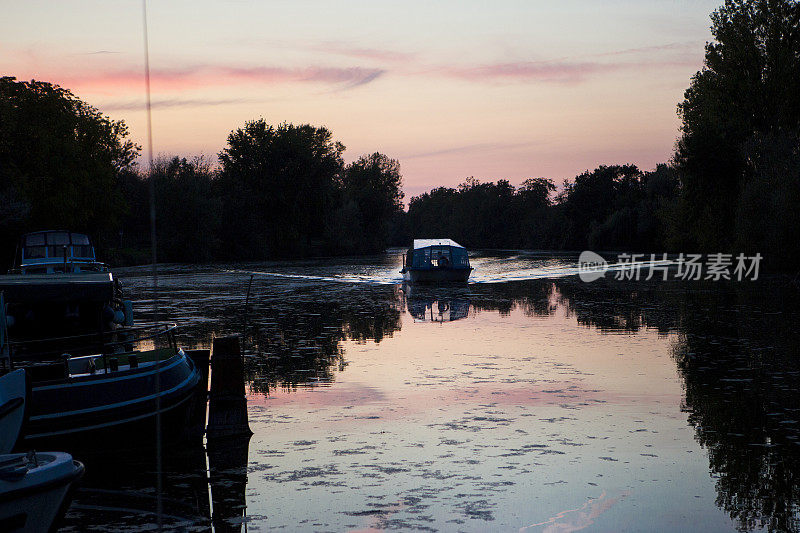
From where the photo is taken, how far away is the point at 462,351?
2273 centimetres

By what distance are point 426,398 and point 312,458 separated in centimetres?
455

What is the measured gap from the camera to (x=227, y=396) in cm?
1364

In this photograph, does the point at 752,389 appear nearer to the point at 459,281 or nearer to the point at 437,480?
the point at 437,480

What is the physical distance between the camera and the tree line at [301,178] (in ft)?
183

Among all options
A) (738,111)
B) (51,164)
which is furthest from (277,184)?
(738,111)

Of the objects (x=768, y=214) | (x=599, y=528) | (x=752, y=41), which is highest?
(x=752, y=41)

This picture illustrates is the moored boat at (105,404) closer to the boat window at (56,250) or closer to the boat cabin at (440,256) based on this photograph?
the boat window at (56,250)

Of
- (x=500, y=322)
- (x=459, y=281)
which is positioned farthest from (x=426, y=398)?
(x=459, y=281)

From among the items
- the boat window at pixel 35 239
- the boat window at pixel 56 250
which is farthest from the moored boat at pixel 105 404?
the boat window at pixel 35 239

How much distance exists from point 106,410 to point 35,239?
69.8 feet

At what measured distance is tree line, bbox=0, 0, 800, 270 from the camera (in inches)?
2196

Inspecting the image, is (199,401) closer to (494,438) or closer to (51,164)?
(494,438)

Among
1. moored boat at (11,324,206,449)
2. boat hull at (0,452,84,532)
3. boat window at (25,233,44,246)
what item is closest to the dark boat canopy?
moored boat at (11,324,206,449)

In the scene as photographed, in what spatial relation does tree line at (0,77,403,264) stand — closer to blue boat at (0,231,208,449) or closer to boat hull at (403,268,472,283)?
boat hull at (403,268,472,283)
